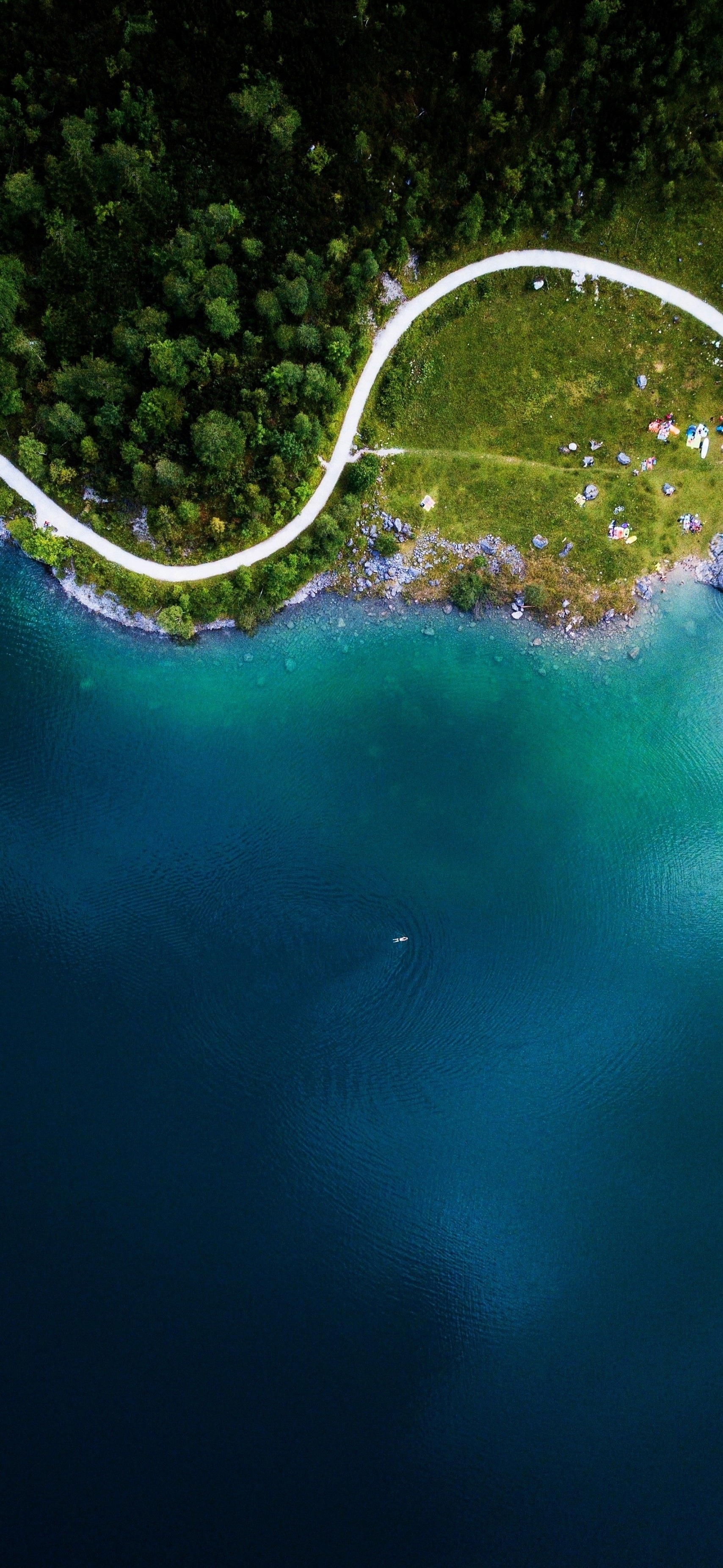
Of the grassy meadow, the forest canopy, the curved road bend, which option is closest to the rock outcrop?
the grassy meadow

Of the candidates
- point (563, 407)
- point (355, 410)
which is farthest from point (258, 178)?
point (563, 407)

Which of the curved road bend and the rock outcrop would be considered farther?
the rock outcrop

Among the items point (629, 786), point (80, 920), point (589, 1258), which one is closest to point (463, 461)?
point (629, 786)

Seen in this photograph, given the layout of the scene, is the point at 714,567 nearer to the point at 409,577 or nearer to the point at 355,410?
the point at 409,577

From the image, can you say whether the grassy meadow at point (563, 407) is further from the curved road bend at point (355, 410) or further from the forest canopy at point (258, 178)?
the forest canopy at point (258, 178)

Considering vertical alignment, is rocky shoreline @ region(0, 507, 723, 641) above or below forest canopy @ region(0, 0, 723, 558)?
below

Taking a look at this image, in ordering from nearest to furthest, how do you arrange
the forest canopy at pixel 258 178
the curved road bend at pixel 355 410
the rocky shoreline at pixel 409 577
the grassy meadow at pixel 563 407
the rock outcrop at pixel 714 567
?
1. the forest canopy at pixel 258 178
2. the curved road bend at pixel 355 410
3. the grassy meadow at pixel 563 407
4. the rocky shoreline at pixel 409 577
5. the rock outcrop at pixel 714 567

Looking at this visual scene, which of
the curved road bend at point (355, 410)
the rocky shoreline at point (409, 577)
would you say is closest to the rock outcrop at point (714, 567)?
the rocky shoreline at point (409, 577)

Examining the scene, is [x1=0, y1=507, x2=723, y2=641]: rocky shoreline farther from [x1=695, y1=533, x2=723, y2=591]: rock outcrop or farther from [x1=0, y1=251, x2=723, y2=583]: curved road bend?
[x1=0, y1=251, x2=723, y2=583]: curved road bend

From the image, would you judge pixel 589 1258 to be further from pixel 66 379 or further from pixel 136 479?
pixel 66 379
